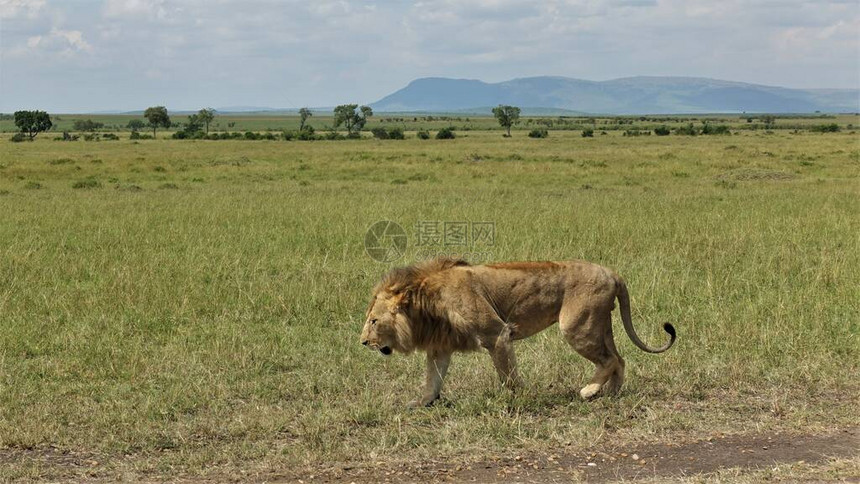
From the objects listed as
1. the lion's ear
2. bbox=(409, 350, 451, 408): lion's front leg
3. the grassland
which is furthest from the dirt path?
the lion's ear

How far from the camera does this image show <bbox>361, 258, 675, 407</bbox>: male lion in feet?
18.2

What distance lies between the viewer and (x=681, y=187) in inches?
906

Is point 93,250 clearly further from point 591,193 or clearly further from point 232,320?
point 591,193

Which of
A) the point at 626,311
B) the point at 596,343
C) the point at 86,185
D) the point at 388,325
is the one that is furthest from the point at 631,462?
the point at 86,185

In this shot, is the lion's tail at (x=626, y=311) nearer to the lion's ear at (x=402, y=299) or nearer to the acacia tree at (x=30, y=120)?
the lion's ear at (x=402, y=299)

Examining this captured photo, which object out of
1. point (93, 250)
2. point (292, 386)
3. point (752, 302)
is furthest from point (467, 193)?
point (292, 386)

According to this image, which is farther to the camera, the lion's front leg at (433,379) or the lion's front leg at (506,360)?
the lion's front leg at (433,379)

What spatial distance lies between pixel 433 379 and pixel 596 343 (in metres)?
1.13

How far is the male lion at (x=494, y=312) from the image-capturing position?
5535 mm

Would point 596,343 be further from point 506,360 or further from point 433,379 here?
point 433,379

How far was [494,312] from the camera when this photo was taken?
5523 mm

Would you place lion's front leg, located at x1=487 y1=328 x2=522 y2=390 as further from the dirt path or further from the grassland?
the dirt path

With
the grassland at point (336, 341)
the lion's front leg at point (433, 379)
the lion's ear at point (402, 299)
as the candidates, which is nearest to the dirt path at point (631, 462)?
the grassland at point (336, 341)

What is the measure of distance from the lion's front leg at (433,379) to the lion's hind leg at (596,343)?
2.81 ft
